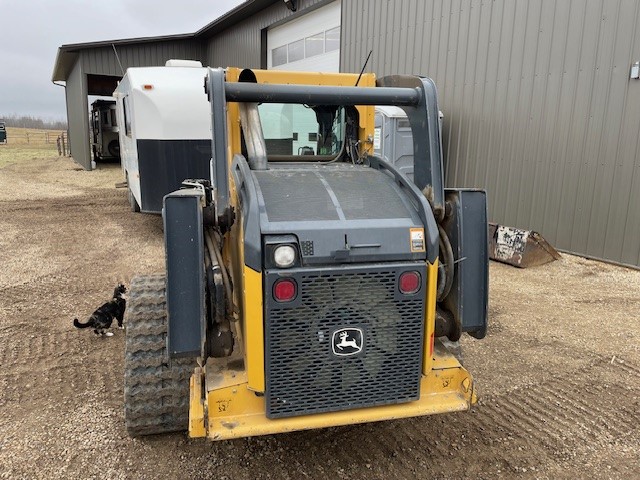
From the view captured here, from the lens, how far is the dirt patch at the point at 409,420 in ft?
10.4

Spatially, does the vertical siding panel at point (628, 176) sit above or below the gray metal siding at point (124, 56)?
below

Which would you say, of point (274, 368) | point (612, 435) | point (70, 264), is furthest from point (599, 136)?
point (70, 264)

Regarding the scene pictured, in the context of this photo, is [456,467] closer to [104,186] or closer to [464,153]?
[464,153]

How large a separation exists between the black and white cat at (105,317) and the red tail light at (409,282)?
326 cm

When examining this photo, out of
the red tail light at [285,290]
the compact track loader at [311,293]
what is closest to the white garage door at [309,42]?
the compact track loader at [311,293]

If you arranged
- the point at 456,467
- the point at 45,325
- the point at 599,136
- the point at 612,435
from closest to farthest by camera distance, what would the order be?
the point at 456,467 < the point at 612,435 < the point at 45,325 < the point at 599,136

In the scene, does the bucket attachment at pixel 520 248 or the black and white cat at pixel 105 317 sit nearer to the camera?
the black and white cat at pixel 105 317

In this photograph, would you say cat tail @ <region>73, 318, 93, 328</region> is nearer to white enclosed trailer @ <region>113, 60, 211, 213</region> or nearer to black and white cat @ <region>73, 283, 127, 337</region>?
black and white cat @ <region>73, 283, 127, 337</region>

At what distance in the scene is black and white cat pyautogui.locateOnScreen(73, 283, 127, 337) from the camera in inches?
194

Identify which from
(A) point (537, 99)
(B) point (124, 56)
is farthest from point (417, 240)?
(B) point (124, 56)

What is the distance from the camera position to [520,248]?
7.80 m

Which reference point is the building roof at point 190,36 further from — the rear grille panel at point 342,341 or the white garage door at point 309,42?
the rear grille panel at point 342,341

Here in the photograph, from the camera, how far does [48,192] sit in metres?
15.7

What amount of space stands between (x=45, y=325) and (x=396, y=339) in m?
3.94
